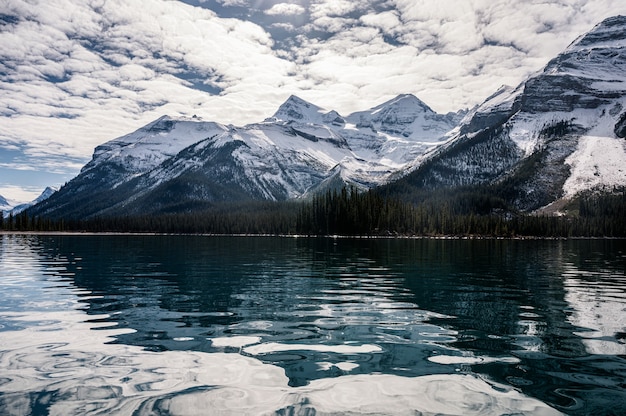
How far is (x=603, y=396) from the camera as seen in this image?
15.7 m

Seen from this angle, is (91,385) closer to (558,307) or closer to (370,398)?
(370,398)

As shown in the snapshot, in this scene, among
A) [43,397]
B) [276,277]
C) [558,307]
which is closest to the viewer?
[43,397]

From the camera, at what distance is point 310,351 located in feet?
69.7

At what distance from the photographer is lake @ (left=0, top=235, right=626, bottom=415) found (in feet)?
49.4

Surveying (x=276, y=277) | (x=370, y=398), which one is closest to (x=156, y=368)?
(x=370, y=398)

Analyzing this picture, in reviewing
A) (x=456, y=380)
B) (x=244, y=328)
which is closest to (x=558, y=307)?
(x=456, y=380)

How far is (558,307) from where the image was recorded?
34.7 m

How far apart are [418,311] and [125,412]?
23066 millimetres

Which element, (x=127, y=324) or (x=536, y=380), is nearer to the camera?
(x=536, y=380)

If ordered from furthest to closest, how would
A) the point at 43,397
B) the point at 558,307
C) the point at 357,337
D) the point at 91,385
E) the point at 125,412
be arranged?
the point at 558,307 < the point at 357,337 < the point at 91,385 < the point at 43,397 < the point at 125,412

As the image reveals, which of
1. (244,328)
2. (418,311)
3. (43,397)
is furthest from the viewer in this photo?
(418,311)

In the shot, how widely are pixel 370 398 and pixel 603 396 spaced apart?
27.3ft

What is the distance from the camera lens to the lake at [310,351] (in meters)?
15.1

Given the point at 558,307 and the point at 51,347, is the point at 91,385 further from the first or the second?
the point at 558,307
